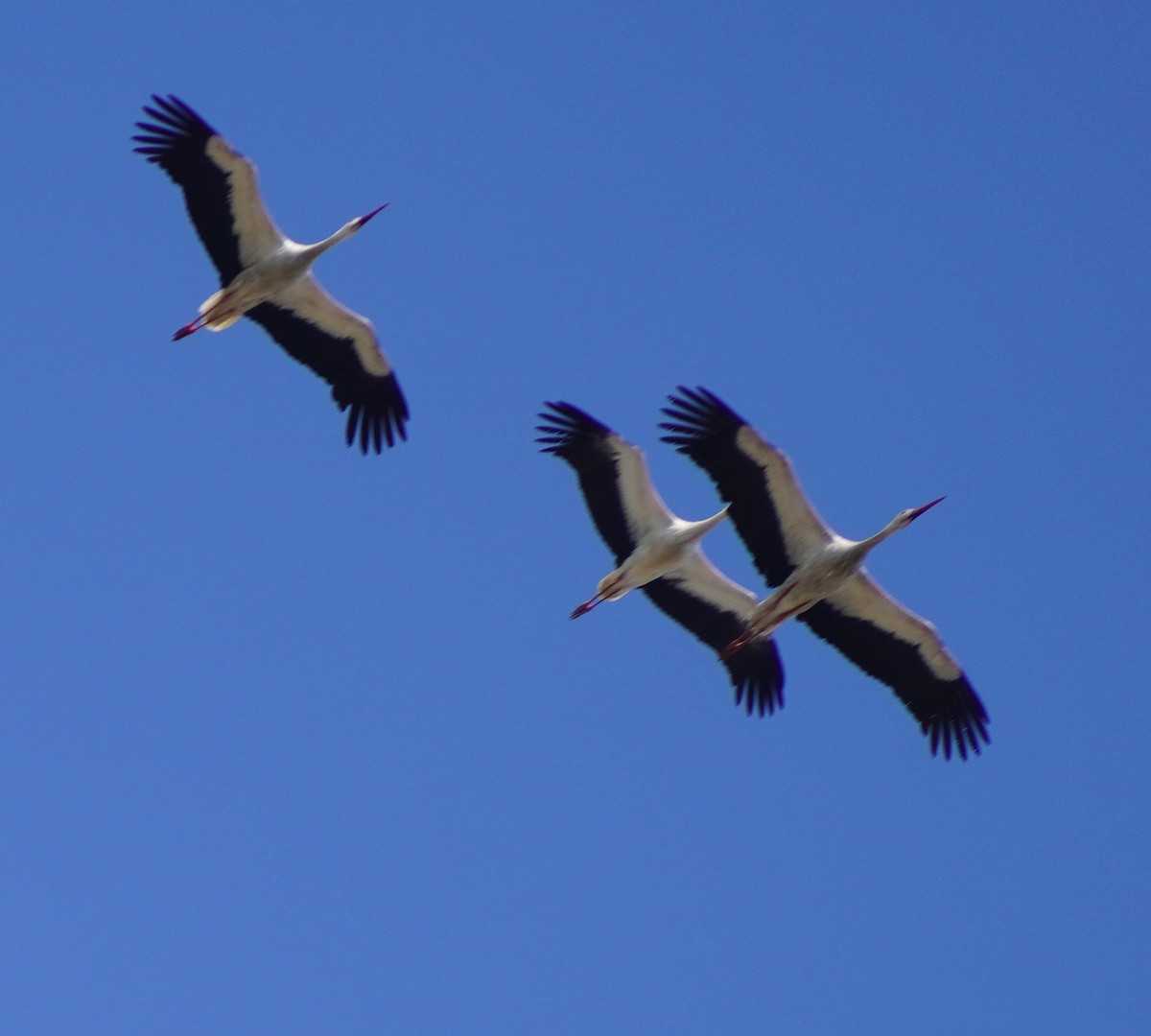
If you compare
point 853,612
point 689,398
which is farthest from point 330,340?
point 853,612

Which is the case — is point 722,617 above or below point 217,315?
below

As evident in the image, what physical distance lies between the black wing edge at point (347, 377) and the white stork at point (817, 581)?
4.53 m

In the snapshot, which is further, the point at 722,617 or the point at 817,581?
the point at 722,617

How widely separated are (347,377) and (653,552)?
407cm

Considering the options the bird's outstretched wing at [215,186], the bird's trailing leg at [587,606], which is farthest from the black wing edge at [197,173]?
the bird's trailing leg at [587,606]

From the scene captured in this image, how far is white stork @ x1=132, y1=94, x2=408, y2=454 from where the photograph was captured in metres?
21.1

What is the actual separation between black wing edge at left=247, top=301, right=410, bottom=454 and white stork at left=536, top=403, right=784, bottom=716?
2193 mm

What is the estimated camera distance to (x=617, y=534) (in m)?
21.6

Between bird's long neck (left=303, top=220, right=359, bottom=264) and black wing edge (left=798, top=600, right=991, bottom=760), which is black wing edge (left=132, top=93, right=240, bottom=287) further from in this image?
black wing edge (left=798, top=600, right=991, bottom=760)

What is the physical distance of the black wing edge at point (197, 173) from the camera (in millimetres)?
20984

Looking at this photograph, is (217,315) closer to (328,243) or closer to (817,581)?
(328,243)

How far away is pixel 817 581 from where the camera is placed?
1972 cm

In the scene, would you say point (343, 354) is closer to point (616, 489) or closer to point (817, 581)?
point (616, 489)

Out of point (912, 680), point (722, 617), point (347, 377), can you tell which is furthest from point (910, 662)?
point (347, 377)
